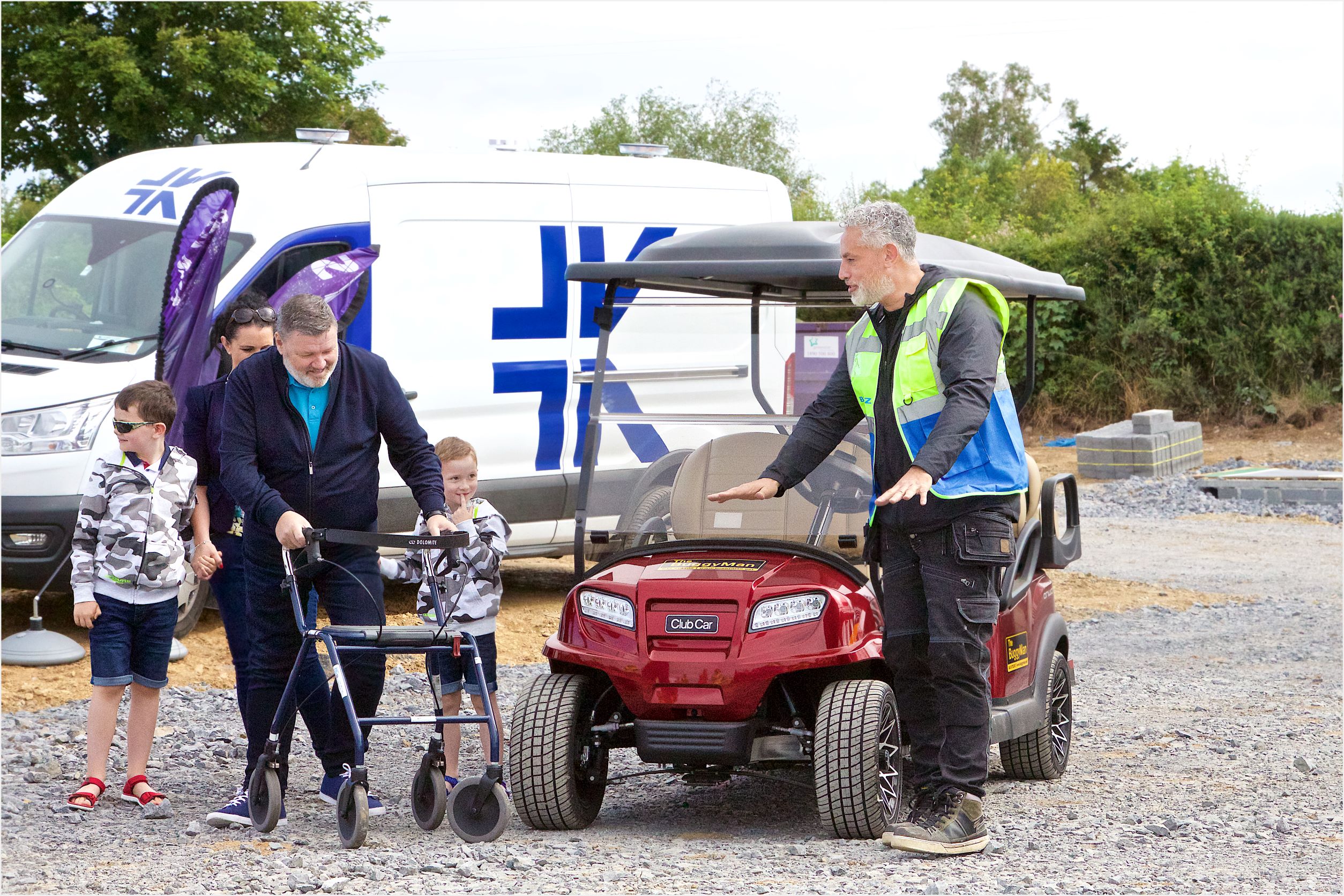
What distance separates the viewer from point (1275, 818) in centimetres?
527

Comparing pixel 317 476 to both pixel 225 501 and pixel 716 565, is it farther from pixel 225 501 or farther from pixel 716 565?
pixel 716 565

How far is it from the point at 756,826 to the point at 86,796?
2.40m

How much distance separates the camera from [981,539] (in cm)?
482

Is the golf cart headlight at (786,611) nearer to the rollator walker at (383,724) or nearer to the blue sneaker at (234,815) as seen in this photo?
the rollator walker at (383,724)

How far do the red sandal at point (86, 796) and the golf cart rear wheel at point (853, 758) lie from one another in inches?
103

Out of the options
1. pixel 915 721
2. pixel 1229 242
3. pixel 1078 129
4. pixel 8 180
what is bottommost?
pixel 915 721

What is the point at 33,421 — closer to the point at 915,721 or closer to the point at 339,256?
the point at 339,256

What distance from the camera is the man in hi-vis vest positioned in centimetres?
480

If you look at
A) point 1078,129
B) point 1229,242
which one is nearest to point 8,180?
point 1229,242

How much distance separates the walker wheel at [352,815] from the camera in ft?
15.7

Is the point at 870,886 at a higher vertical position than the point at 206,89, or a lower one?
lower

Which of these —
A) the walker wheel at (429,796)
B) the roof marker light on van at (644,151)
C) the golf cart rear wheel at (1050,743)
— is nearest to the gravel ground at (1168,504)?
the roof marker light on van at (644,151)

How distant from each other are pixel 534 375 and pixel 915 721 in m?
5.07

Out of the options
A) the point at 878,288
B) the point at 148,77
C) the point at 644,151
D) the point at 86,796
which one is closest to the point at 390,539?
the point at 86,796
